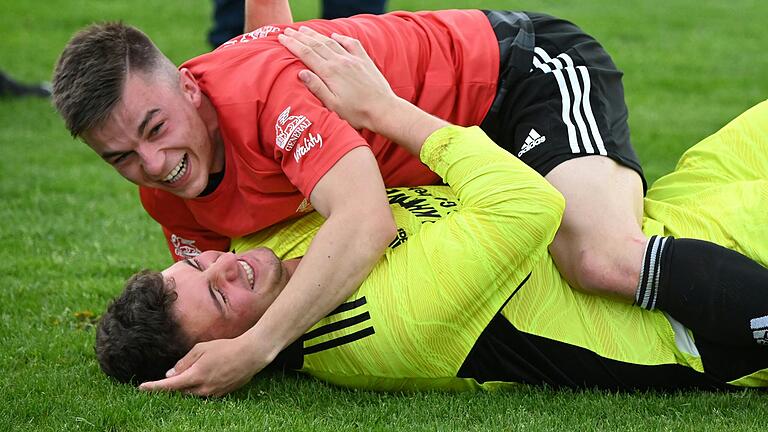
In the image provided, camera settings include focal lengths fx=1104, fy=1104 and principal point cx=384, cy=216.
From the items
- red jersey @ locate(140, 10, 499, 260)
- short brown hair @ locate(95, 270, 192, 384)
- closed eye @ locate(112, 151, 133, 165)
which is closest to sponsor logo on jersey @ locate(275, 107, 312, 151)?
red jersey @ locate(140, 10, 499, 260)

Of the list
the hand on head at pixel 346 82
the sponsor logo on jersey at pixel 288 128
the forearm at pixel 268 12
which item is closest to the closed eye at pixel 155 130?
the sponsor logo on jersey at pixel 288 128

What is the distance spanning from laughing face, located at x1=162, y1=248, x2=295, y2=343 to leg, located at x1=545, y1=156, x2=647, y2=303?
3.42 feet

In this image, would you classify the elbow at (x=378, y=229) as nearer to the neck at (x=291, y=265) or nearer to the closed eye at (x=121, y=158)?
the neck at (x=291, y=265)

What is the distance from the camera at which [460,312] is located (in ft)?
12.1

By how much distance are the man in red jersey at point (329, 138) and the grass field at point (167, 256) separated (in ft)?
1.07

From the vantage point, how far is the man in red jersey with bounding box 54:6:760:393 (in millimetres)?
3727

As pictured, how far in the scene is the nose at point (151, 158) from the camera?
12.9 ft

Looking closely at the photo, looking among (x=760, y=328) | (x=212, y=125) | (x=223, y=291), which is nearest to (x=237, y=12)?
(x=212, y=125)

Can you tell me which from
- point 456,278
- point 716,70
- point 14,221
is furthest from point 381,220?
point 716,70

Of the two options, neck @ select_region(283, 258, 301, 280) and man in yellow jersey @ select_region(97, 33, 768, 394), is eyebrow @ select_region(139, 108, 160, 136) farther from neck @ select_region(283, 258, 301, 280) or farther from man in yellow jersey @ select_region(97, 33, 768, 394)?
neck @ select_region(283, 258, 301, 280)

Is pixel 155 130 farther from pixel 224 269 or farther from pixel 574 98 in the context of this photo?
pixel 574 98

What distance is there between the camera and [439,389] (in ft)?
12.9

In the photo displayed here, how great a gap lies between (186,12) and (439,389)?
36.2 ft

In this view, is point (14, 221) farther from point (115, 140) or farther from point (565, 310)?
point (565, 310)
